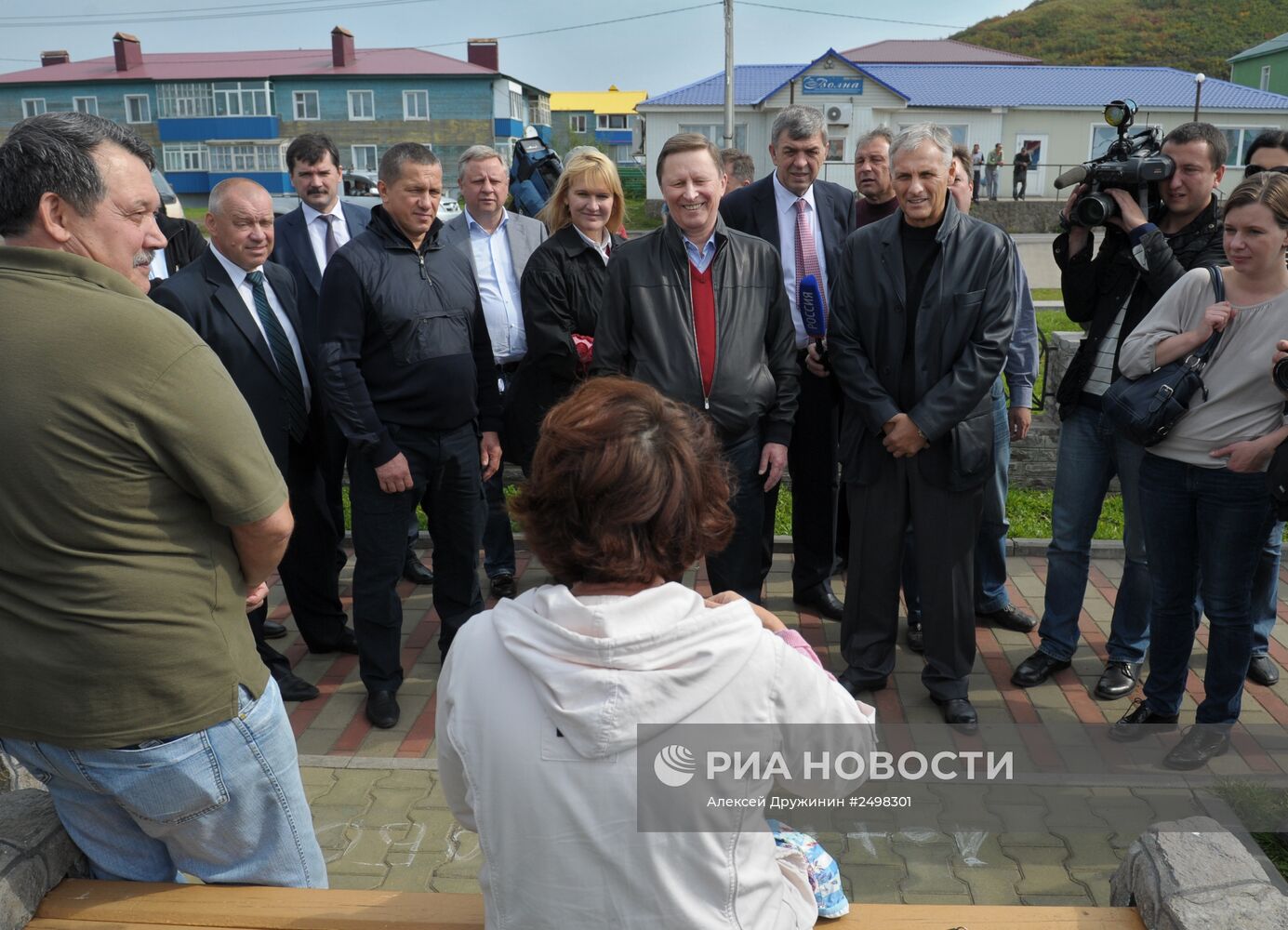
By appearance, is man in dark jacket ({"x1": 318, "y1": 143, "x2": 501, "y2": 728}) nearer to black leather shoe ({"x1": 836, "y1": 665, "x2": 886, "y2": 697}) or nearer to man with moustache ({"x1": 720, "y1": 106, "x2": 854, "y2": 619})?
man with moustache ({"x1": 720, "y1": 106, "x2": 854, "y2": 619})

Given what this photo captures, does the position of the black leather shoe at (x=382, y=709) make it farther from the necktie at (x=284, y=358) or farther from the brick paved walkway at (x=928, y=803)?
the necktie at (x=284, y=358)

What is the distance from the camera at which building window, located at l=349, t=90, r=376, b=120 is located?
50656 millimetres

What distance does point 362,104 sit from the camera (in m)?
50.7

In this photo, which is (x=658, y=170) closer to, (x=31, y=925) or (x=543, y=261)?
(x=543, y=261)

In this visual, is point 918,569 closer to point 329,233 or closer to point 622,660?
point 622,660

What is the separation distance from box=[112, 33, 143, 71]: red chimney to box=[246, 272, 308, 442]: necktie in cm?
5749

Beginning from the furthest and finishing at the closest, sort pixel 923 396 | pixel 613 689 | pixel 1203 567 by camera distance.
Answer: pixel 923 396 → pixel 1203 567 → pixel 613 689

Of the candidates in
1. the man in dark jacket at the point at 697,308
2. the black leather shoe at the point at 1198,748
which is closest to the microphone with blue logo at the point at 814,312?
the man in dark jacket at the point at 697,308

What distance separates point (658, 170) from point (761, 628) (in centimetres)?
313

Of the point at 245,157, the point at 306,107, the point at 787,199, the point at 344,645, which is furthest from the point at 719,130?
the point at 344,645

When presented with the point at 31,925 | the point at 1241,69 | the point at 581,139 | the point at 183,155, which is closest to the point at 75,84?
the point at 183,155

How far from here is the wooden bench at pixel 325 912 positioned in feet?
6.95

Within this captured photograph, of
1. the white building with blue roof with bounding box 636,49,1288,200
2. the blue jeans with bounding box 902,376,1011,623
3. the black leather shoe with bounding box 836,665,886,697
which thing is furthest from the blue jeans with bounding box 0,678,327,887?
the white building with blue roof with bounding box 636,49,1288,200

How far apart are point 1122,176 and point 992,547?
1.78m
